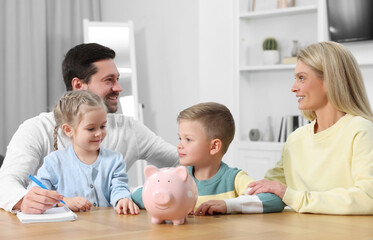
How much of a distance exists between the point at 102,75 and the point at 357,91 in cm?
110

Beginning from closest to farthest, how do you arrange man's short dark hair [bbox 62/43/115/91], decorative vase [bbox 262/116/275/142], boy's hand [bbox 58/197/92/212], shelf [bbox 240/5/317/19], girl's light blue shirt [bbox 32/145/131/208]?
boy's hand [bbox 58/197/92/212]
girl's light blue shirt [bbox 32/145/131/208]
man's short dark hair [bbox 62/43/115/91]
shelf [bbox 240/5/317/19]
decorative vase [bbox 262/116/275/142]

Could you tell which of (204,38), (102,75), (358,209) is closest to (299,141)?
(358,209)

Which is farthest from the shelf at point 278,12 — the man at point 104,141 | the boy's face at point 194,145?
the boy's face at point 194,145

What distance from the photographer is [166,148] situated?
235 centimetres

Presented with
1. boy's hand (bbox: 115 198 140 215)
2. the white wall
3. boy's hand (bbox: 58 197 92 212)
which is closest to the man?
boy's hand (bbox: 58 197 92 212)

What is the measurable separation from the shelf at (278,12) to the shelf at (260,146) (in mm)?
1067

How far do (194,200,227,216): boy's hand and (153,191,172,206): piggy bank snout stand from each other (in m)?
0.21

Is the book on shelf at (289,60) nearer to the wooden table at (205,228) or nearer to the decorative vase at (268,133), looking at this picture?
the decorative vase at (268,133)

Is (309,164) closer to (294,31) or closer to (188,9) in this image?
(294,31)

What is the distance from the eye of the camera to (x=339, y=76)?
167 cm

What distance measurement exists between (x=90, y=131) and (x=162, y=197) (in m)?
0.69

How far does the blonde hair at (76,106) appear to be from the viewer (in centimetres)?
187

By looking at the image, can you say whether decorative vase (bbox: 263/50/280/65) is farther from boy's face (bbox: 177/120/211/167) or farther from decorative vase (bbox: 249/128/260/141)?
boy's face (bbox: 177/120/211/167)

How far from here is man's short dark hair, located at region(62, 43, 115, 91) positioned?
2387mm
